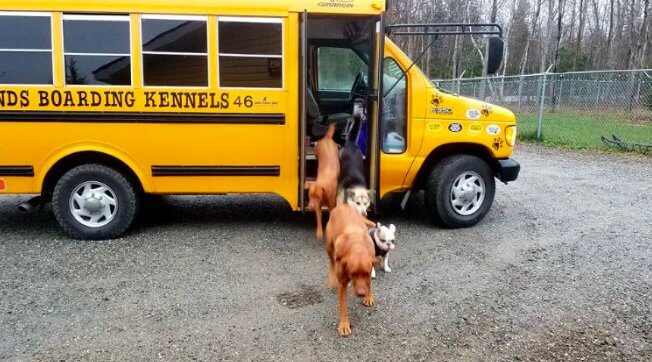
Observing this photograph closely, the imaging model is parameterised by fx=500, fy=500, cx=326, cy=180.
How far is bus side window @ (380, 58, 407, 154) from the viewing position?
222 inches

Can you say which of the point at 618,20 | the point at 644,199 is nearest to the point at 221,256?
the point at 644,199

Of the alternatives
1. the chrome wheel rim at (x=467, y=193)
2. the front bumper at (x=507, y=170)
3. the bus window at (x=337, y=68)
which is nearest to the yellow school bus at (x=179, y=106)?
the chrome wheel rim at (x=467, y=193)

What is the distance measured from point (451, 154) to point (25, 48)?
4714 millimetres

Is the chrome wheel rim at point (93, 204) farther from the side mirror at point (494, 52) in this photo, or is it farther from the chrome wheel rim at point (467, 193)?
the side mirror at point (494, 52)

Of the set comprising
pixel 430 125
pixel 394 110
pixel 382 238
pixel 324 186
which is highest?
pixel 394 110

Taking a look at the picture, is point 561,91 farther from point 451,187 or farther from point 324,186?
point 324,186

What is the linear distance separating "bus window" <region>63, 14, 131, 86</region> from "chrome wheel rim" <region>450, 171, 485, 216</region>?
3.83 meters

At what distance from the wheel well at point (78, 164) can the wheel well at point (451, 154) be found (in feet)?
10.7

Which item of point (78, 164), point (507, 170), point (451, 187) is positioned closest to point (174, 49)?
point (78, 164)

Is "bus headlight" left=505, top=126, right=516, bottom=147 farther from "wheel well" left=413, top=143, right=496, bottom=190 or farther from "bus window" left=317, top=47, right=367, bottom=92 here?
"bus window" left=317, top=47, right=367, bottom=92

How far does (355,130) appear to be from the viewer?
6031 mm

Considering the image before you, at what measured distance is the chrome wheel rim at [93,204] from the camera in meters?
5.35

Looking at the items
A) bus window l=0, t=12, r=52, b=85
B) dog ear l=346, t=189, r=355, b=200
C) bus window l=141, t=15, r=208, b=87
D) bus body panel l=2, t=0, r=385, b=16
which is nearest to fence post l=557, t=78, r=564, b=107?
bus body panel l=2, t=0, r=385, b=16

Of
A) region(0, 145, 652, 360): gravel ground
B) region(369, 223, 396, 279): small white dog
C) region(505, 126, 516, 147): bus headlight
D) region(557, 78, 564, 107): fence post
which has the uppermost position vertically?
region(557, 78, 564, 107): fence post
